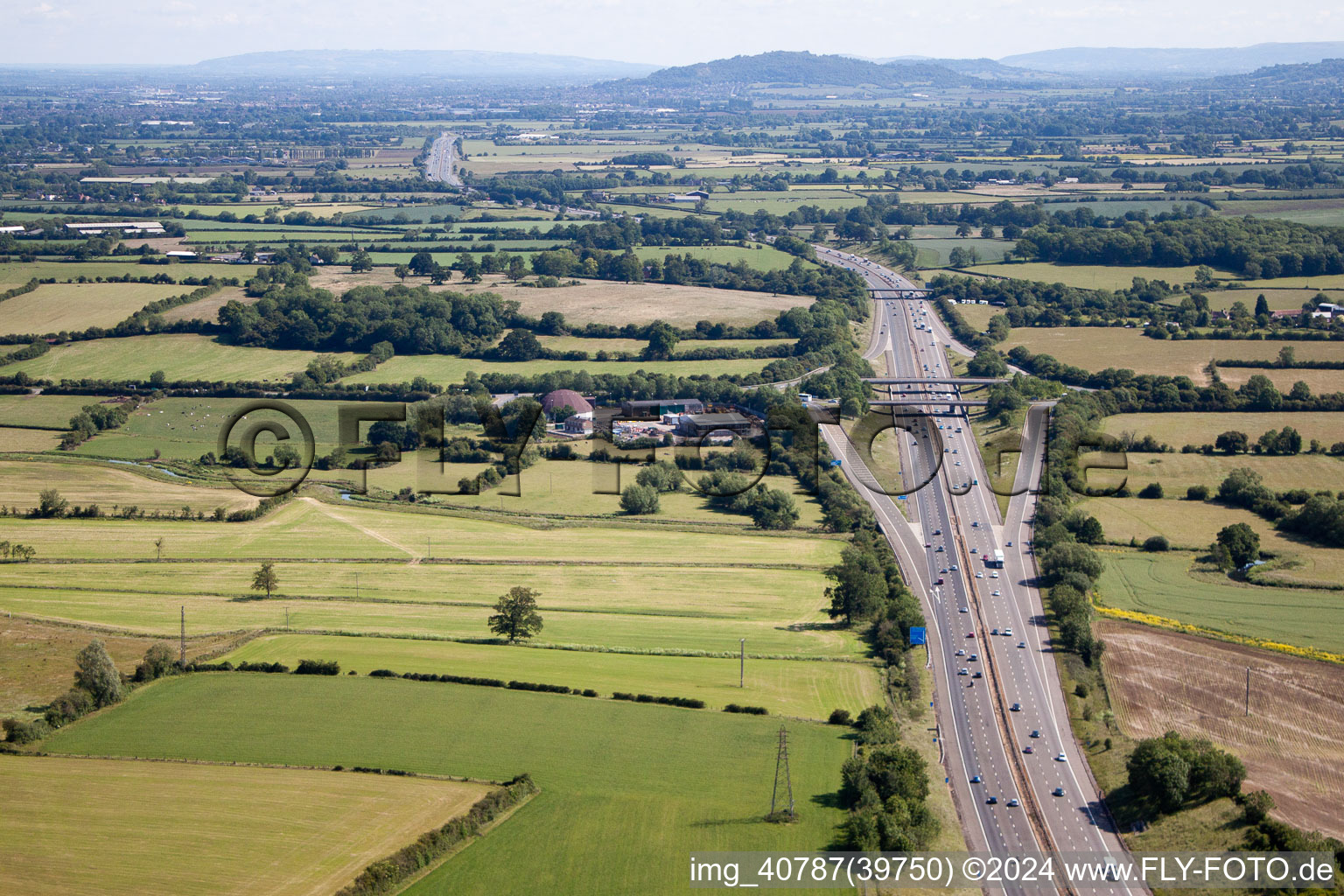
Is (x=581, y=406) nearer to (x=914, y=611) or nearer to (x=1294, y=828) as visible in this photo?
(x=914, y=611)

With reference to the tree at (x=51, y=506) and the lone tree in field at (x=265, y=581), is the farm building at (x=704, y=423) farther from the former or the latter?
the tree at (x=51, y=506)

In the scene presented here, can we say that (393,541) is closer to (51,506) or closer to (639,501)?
(639,501)

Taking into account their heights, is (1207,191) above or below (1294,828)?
above

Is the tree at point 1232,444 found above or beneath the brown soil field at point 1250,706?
above

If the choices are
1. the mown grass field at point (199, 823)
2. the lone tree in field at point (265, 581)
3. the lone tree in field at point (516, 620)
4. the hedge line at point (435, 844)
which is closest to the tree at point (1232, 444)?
the lone tree in field at point (516, 620)

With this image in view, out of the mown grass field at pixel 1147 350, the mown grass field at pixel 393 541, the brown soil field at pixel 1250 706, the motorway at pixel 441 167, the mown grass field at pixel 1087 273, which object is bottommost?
the brown soil field at pixel 1250 706

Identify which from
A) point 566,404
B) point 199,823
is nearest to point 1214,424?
point 566,404

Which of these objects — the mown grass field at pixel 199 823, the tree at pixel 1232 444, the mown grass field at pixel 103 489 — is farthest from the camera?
the tree at pixel 1232 444

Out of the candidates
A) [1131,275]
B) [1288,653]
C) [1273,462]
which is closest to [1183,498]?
[1273,462]
